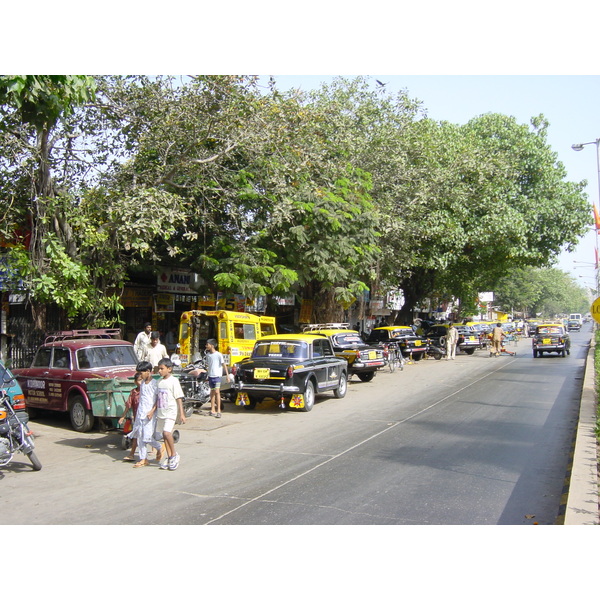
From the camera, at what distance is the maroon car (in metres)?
11.9

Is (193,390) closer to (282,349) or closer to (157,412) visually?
(282,349)

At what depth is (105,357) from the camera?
12.5 meters

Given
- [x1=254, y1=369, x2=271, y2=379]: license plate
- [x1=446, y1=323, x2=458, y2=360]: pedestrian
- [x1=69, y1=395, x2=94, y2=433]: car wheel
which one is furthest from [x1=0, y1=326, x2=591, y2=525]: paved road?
[x1=446, y1=323, x2=458, y2=360]: pedestrian

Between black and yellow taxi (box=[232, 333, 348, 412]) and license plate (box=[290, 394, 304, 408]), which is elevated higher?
black and yellow taxi (box=[232, 333, 348, 412])

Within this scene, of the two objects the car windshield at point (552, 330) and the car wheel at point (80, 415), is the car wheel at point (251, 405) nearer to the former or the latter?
the car wheel at point (80, 415)

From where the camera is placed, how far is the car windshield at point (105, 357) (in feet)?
40.2

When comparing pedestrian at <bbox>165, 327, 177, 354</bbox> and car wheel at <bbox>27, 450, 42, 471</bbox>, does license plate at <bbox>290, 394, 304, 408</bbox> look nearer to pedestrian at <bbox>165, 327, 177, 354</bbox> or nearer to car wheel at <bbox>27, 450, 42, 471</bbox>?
car wheel at <bbox>27, 450, 42, 471</bbox>

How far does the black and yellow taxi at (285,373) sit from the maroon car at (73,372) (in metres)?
2.76

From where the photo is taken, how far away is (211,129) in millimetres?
15422

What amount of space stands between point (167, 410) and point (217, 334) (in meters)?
8.25

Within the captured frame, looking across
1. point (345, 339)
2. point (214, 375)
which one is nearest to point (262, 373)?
point (214, 375)

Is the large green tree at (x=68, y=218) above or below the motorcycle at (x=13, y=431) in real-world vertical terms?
above

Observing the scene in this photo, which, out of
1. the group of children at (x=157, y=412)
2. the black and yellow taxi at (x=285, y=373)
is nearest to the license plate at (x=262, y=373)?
the black and yellow taxi at (x=285, y=373)

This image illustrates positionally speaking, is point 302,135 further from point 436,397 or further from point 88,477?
point 88,477
